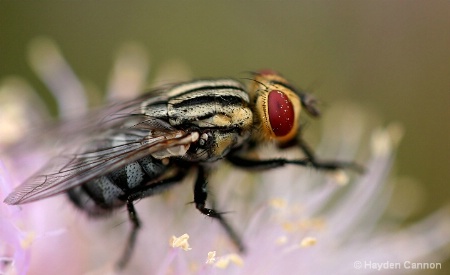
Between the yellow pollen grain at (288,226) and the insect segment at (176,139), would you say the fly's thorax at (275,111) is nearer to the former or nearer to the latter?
the insect segment at (176,139)

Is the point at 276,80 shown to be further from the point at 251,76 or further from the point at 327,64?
the point at 327,64

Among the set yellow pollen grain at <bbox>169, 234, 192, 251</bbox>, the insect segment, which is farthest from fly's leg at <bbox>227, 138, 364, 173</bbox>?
yellow pollen grain at <bbox>169, 234, 192, 251</bbox>

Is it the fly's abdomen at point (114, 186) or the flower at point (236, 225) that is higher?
the fly's abdomen at point (114, 186)

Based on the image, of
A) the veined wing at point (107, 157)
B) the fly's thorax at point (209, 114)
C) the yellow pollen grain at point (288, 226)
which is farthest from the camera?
the yellow pollen grain at point (288, 226)

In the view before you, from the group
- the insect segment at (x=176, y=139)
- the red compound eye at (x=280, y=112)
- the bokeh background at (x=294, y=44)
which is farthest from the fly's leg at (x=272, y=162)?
the bokeh background at (x=294, y=44)

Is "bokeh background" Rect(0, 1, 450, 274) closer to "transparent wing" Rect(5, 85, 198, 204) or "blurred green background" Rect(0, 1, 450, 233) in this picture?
"blurred green background" Rect(0, 1, 450, 233)

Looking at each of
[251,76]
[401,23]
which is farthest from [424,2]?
[251,76]

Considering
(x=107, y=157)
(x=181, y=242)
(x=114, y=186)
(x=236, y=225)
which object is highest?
(x=107, y=157)

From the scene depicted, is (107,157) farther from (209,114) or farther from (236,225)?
(236,225)

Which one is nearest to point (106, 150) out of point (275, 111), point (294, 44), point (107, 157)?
point (107, 157)
